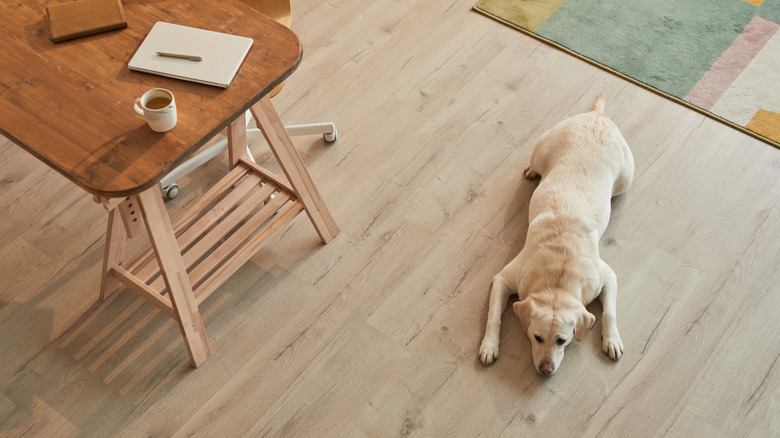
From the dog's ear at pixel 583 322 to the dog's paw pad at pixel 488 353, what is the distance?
229 mm

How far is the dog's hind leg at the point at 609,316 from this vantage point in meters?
2.08

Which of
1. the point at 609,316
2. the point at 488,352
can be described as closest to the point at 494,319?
the point at 488,352

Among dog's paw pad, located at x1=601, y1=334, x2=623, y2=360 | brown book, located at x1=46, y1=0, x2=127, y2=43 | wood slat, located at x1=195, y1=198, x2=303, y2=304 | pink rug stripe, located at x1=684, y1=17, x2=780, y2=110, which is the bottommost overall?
dog's paw pad, located at x1=601, y1=334, x2=623, y2=360

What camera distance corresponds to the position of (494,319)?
6.95 ft

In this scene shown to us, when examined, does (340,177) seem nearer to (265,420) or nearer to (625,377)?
(265,420)

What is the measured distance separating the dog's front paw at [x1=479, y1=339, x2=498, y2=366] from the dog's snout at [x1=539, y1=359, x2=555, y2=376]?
14 centimetres

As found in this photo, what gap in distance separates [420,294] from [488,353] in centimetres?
29

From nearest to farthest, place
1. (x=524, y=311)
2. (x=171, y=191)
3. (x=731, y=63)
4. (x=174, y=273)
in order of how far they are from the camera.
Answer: (x=174, y=273) → (x=524, y=311) → (x=171, y=191) → (x=731, y=63)

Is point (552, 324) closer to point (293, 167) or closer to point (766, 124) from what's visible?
point (293, 167)

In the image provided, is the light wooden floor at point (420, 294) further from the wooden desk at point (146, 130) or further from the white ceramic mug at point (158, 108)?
the white ceramic mug at point (158, 108)

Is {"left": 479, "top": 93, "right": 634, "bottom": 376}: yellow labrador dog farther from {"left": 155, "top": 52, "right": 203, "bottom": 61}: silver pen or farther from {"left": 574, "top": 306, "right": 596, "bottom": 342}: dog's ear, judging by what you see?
{"left": 155, "top": 52, "right": 203, "bottom": 61}: silver pen

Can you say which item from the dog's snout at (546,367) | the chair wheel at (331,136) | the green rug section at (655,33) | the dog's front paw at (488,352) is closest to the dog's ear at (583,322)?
the dog's snout at (546,367)

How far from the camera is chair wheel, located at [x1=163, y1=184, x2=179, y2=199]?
2432 mm

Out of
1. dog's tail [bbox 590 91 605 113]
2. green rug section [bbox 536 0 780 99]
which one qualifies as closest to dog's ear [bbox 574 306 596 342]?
dog's tail [bbox 590 91 605 113]
